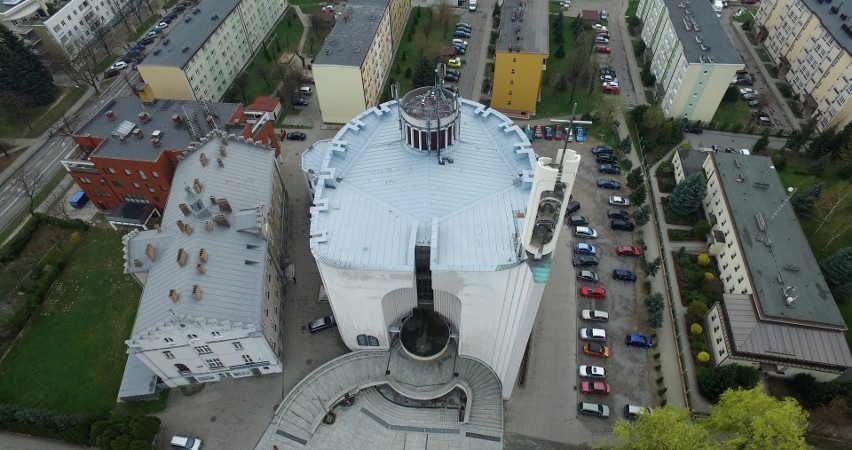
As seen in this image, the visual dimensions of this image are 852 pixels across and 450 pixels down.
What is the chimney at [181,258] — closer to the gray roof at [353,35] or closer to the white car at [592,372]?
the gray roof at [353,35]

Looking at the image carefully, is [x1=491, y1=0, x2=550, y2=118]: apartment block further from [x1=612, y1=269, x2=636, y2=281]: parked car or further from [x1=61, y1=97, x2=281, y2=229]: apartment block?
[x1=61, y1=97, x2=281, y2=229]: apartment block

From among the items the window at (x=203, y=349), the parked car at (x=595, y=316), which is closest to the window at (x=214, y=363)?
the window at (x=203, y=349)

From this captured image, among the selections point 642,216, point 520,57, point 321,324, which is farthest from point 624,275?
point 520,57

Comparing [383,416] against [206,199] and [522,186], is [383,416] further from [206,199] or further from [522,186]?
[206,199]

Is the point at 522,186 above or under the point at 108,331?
above

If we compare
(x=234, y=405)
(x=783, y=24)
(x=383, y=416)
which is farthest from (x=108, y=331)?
(x=783, y=24)

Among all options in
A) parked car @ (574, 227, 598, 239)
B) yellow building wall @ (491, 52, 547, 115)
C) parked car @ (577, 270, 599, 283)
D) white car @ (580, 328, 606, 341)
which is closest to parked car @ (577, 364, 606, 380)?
white car @ (580, 328, 606, 341)
